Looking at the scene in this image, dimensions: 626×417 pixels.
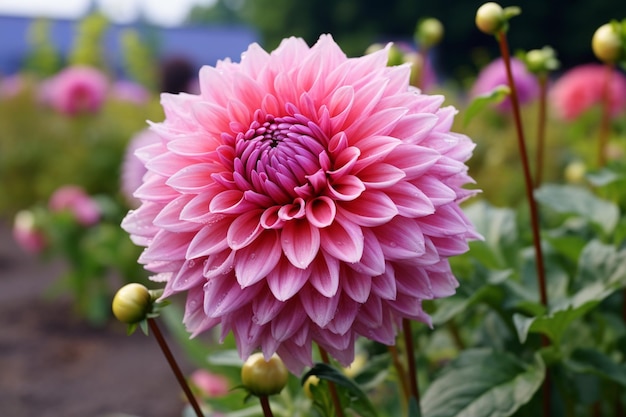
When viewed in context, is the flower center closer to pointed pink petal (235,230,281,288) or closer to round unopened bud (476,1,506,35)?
pointed pink petal (235,230,281,288)

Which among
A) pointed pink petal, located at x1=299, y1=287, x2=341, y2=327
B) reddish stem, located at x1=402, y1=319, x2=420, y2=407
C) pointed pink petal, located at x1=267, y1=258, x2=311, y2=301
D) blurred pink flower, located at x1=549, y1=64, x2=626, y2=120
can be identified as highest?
pointed pink petal, located at x1=267, y1=258, x2=311, y2=301

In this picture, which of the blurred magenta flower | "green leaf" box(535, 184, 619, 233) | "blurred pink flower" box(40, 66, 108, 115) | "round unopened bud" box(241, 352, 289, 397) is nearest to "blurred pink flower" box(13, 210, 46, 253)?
"blurred pink flower" box(40, 66, 108, 115)

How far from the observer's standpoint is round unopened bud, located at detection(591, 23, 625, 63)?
724 millimetres

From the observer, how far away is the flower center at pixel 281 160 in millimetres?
512

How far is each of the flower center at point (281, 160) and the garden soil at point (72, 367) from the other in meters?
1.67

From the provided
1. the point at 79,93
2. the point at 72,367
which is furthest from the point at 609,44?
the point at 79,93

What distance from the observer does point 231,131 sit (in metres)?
0.54

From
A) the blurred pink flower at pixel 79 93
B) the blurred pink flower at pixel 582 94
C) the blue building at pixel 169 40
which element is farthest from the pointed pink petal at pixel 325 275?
the blue building at pixel 169 40

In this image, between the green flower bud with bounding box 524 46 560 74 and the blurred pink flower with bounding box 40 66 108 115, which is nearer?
the green flower bud with bounding box 524 46 560 74

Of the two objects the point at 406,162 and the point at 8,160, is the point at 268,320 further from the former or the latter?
the point at 8,160

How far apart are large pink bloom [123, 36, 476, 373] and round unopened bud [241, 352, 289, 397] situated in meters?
0.01

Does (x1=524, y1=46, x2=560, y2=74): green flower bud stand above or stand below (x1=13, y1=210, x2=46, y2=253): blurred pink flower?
above

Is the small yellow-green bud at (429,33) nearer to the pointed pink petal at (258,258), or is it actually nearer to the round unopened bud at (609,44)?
the round unopened bud at (609,44)

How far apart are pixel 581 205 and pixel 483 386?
286 mm
